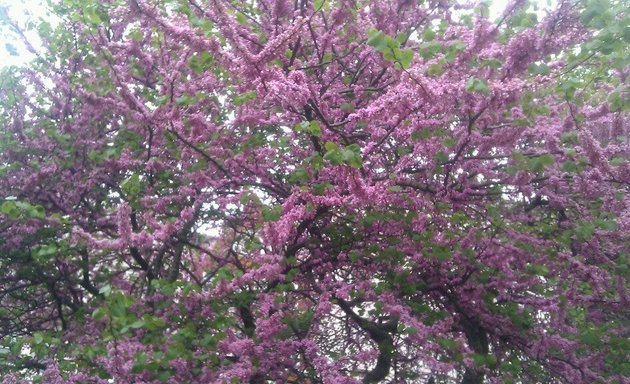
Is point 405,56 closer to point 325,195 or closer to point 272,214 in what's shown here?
point 325,195

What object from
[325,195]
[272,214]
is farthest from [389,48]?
[272,214]

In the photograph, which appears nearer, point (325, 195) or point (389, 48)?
point (389, 48)

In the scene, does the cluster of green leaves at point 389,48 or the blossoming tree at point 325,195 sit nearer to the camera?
the cluster of green leaves at point 389,48

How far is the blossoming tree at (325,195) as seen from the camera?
4.51 m

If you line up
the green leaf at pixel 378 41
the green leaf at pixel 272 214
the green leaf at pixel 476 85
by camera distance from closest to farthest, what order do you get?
the green leaf at pixel 378 41 < the green leaf at pixel 476 85 < the green leaf at pixel 272 214

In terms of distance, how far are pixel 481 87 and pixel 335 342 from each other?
318 cm

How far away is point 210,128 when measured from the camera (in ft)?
17.8

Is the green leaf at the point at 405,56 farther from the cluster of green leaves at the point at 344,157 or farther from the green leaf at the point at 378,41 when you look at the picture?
the cluster of green leaves at the point at 344,157

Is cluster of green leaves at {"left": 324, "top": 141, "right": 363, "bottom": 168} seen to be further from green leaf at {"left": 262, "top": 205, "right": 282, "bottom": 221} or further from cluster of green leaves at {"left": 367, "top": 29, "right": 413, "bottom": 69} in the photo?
green leaf at {"left": 262, "top": 205, "right": 282, "bottom": 221}

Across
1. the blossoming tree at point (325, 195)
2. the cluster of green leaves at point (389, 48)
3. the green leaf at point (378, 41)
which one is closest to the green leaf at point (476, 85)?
the blossoming tree at point (325, 195)

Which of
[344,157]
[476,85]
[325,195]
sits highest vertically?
[476,85]

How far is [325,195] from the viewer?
4.61m

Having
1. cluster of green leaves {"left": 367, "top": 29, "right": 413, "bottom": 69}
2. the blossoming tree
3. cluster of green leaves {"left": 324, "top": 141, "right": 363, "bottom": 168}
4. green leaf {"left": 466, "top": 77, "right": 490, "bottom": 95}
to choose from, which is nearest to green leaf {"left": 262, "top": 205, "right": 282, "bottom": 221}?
the blossoming tree

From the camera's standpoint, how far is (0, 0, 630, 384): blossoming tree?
451cm
